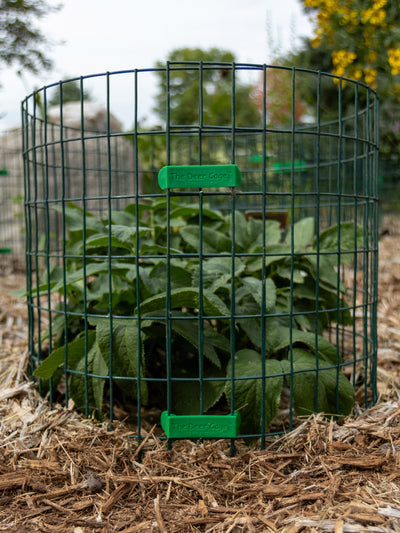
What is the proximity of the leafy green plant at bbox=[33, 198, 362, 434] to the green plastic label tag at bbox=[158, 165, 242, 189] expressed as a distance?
4.0 inches

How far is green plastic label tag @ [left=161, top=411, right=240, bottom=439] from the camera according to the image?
1.59m

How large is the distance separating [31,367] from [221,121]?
394 inches

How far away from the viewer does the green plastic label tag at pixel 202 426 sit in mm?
1587

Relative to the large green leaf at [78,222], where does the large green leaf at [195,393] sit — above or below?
below

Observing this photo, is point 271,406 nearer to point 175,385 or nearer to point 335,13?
point 175,385

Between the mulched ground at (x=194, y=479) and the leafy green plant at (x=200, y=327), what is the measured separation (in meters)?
0.13

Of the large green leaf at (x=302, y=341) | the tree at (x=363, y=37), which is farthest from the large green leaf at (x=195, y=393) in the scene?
the tree at (x=363, y=37)

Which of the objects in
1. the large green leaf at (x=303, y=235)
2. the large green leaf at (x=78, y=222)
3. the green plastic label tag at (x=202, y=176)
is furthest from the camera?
the large green leaf at (x=303, y=235)

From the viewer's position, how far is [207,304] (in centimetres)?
164

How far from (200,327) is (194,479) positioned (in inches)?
17.9

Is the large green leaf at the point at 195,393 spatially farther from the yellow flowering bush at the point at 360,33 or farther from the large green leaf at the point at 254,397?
the yellow flowering bush at the point at 360,33

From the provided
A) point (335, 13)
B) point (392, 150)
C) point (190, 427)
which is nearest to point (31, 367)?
point (190, 427)

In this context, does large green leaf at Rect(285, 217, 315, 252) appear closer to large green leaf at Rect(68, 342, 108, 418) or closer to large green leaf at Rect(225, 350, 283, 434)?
large green leaf at Rect(225, 350, 283, 434)

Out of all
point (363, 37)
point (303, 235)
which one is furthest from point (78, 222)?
point (363, 37)
